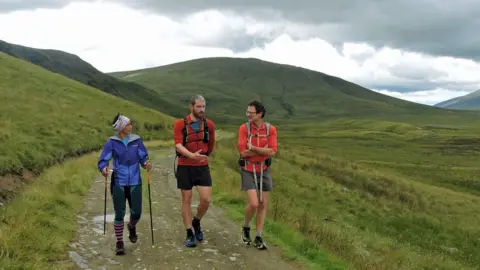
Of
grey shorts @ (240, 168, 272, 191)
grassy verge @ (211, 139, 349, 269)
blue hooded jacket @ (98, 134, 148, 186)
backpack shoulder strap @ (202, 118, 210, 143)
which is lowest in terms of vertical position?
grassy verge @ (211, 139, 349, 269)

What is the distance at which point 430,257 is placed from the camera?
685 inches

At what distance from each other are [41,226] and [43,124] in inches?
930

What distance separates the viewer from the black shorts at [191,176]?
30.5 feet

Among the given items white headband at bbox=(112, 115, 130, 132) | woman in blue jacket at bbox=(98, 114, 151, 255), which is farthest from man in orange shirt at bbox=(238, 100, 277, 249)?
white headband at bbox=(112, 115, 130, 132)

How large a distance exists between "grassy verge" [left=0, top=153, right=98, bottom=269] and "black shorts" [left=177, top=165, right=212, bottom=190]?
8.88ft

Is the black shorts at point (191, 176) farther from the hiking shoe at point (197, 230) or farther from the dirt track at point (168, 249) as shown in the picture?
the dirt track at point (168, 249)

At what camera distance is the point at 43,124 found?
31.1m

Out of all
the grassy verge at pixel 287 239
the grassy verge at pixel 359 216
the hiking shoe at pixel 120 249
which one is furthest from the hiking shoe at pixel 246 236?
the hiking shoe at pixel 120 249

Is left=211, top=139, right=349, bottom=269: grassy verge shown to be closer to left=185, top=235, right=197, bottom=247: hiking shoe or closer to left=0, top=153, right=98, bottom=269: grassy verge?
left=185, top=235, right=197, bottom=247: hiking shoe

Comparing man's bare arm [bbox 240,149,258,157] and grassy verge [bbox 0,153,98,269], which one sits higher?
man's bare arm [bbox 240,149,258,157]

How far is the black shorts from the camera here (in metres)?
9.30

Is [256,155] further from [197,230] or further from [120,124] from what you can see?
[120,124]

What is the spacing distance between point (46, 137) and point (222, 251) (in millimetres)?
20951

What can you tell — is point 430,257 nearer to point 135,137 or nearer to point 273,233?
point 273,233
